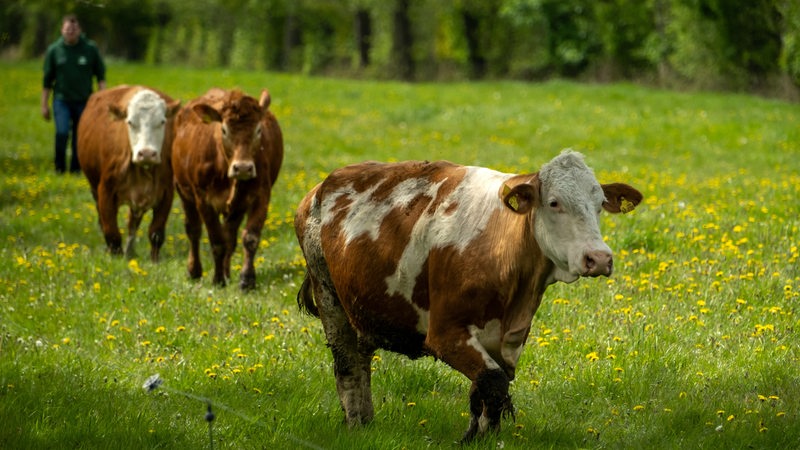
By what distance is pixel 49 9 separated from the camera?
61.6m

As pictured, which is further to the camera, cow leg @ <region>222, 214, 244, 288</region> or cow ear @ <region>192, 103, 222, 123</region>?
cow leg @ <region>222, 214, 244, 288</region>

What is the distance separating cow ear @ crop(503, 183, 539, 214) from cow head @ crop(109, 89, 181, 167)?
750 centimetres

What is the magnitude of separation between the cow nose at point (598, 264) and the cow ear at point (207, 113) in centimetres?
603

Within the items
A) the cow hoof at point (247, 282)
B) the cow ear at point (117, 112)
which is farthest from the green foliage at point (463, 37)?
the cow hoof at point (247, 282)

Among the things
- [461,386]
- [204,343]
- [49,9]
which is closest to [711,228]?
[461,386]

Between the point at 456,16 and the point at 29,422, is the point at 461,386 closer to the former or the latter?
the point at 29,422

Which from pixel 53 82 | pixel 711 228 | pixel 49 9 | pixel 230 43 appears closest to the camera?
pixel 711 228

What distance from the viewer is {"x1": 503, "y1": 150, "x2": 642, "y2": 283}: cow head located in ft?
17.0

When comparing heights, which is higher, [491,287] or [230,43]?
[491,287]

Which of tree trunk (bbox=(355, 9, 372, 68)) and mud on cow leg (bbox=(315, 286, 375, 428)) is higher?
mud on cow leg (bbox=(315, 286, 375, 428))

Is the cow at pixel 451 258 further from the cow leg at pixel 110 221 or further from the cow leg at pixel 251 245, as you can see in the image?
the cow leg at pixel 110 221

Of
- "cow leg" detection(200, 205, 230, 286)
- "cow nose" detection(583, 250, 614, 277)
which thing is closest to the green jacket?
"cow leg" detection(200, 205, 230, 286)

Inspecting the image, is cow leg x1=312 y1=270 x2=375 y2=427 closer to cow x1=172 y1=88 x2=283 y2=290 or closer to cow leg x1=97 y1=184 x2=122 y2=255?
cow x1=172 y1=88 x2=283 y2=290

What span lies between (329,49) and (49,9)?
53.8 feet
